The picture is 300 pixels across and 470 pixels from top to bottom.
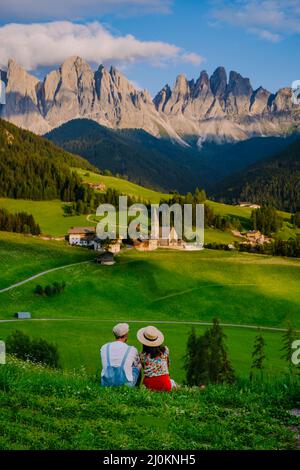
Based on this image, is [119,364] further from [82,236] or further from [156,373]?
[82,236]

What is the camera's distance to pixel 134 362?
55.2ft

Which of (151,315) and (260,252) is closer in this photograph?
(151,315)

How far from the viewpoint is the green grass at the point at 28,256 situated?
111 meters

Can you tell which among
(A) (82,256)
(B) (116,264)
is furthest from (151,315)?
(A) (82,256)

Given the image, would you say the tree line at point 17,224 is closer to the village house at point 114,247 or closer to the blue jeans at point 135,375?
the village house at point 114,247

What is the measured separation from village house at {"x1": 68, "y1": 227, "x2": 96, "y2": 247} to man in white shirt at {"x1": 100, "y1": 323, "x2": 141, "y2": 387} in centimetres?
14129

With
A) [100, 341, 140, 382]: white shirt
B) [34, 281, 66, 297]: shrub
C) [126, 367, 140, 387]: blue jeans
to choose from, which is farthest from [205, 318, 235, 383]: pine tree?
[34, 281, 66, 297]: shrub

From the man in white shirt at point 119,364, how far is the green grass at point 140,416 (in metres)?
0.51

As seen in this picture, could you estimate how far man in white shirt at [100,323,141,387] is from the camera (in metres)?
16.6

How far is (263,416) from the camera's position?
1402 cm

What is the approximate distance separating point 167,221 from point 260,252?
51246mm

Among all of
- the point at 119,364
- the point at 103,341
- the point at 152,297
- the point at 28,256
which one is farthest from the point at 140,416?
the point at 28,256

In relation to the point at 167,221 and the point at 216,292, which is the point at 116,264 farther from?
the point at 167,221

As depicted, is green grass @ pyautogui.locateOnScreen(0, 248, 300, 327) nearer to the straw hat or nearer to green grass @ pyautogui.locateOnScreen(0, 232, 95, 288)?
green grass @ pyautogui.locateOnScreen(0, 232, 95, 288)
